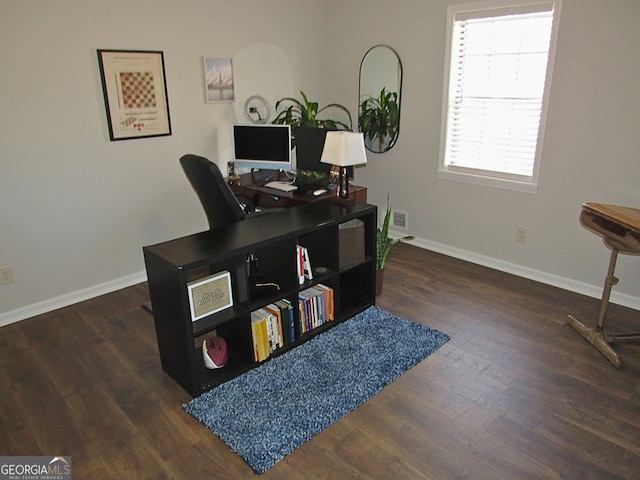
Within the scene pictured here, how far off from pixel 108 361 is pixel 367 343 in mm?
1522

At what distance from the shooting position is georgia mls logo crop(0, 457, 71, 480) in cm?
197

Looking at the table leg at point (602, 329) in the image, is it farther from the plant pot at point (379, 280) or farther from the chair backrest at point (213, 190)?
the chair backrest at point (213, 190)

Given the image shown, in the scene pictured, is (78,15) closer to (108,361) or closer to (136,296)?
(136,296)

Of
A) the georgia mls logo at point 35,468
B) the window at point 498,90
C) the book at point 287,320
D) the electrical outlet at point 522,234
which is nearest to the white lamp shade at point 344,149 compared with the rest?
the book at point 287,320

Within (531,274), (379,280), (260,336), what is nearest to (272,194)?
(379,280)

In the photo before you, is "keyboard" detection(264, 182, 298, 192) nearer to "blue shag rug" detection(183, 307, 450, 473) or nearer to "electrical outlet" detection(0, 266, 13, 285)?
"blue shag rug" detection(183, 307, 450, 473)

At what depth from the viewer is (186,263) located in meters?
2.15

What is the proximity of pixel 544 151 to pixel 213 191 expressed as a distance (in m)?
2.39

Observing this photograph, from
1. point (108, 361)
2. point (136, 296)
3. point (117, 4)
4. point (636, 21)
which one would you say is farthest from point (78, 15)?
point (636, 21)

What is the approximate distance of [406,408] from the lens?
7.57 feet

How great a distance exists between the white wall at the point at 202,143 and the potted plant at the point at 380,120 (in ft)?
0.40

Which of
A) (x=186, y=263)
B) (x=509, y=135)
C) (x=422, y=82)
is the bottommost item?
(x=186, y=263)

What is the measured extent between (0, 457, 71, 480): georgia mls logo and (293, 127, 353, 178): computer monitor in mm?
2602

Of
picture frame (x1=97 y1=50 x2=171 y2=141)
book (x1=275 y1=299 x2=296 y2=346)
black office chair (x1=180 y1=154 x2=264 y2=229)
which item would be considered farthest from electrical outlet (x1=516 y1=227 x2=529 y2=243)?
picture frame (x1=97 y1=50 x2=171 y2=141)
